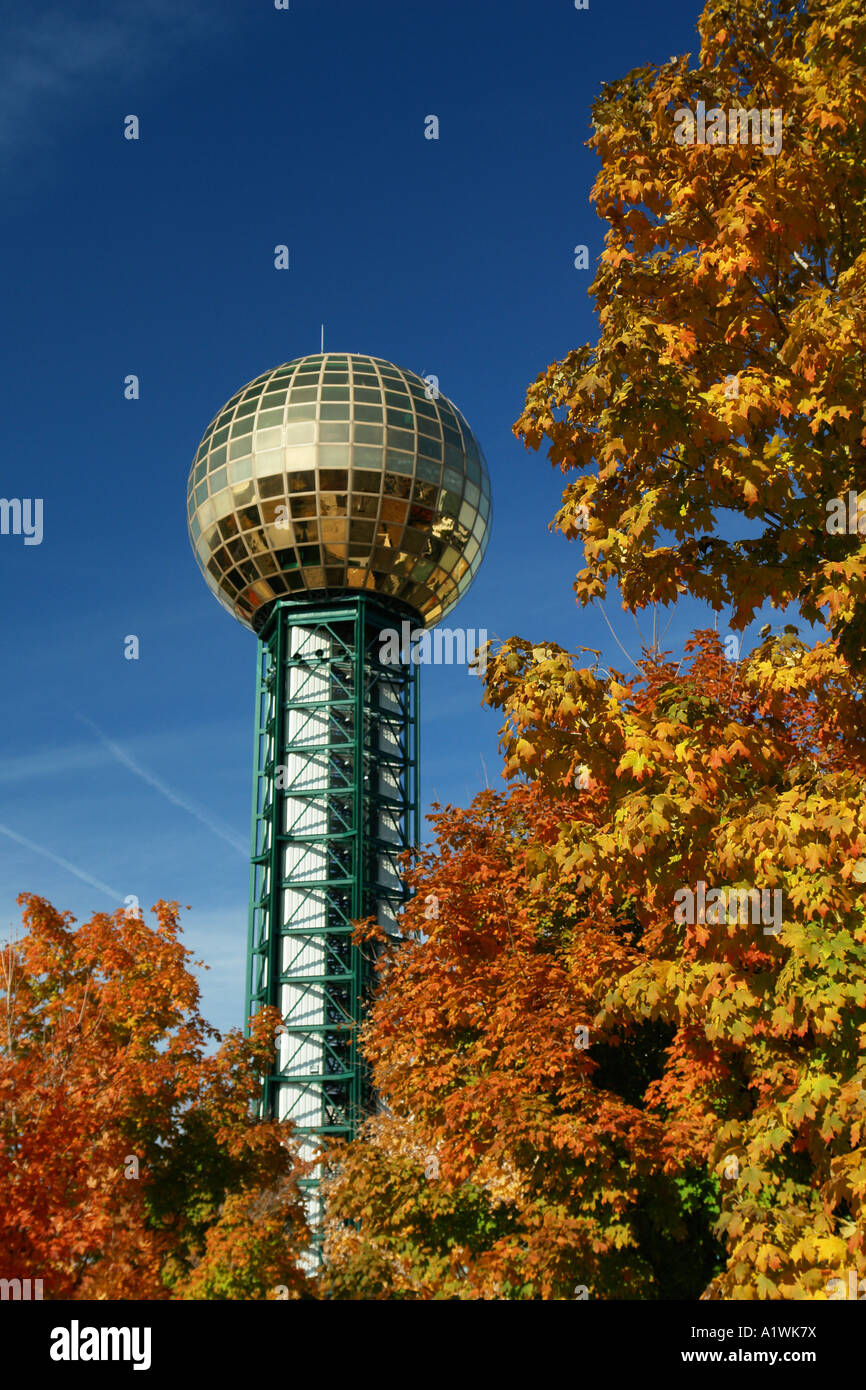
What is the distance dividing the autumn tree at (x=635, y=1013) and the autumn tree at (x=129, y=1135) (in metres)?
2.15

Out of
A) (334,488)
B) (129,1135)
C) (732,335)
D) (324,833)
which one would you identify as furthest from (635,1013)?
(334,488)

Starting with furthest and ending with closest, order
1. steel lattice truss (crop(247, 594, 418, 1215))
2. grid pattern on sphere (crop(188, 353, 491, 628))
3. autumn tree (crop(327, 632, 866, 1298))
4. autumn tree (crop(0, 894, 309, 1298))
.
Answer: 1. grid pattern on sphere (crop(188, 353, 491, 628))
2. steel lattice truss (crop(247, 594, 418, 1215))
3. autumn tree (crop(0, 894, 309, 1298))
4. autumn tree (crop(327, 632, 866, 1298))

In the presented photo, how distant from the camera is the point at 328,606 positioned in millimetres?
45375

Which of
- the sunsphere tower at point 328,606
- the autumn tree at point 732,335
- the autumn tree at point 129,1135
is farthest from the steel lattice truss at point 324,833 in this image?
the autumn tree at point 732,335

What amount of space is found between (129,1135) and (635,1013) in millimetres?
14383

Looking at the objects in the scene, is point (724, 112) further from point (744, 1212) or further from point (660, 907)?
point (744, 1212)

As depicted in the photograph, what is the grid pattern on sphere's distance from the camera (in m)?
44.0

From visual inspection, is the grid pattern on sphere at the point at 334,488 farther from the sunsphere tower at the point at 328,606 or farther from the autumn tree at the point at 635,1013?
the autumn tree at the point at 635,1013

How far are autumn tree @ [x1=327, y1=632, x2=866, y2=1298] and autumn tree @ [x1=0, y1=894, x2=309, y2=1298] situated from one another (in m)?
2.15

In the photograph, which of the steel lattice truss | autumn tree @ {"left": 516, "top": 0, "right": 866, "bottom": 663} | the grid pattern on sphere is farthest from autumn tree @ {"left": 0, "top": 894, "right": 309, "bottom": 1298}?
the grid pattern on sphere

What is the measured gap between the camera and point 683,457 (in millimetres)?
9422

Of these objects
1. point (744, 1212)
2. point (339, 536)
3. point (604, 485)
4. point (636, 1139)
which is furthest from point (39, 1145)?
point (339, 536)

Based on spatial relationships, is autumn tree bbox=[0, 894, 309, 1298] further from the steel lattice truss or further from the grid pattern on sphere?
the grid pattern on sphere

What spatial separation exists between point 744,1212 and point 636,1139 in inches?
237
